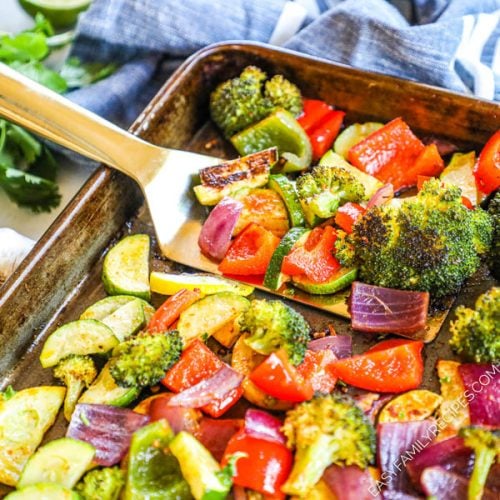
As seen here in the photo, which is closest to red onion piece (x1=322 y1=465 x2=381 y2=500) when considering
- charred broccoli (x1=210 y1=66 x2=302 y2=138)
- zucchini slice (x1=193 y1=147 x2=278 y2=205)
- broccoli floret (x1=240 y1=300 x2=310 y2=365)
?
broccoli floret (x1=240 y1=300 x2=310 y2=365)

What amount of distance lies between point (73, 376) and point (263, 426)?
68 centimetres

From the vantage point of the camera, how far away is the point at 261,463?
2041mm

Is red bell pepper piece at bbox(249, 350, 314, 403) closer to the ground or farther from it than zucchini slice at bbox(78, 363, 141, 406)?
farther from it

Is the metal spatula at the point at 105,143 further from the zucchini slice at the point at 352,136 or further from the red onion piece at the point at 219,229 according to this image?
the zucchini slice at the point at 352,136

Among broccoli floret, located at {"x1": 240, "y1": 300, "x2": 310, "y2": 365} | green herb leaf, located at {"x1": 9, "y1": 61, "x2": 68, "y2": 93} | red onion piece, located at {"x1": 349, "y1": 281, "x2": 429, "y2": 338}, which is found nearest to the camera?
broccoli floret, located at {"x1": 240, "y1": 300, "x2": 310, "y2": 365}

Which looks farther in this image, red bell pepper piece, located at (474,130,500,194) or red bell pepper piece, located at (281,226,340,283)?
red bell pepper piece, located at (474,130,500,194)

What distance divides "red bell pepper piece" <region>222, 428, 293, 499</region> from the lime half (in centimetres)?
265

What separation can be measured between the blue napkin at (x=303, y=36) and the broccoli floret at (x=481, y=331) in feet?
3.76

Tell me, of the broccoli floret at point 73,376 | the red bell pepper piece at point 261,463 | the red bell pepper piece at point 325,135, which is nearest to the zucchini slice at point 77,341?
the broccoli floret at point 73,376

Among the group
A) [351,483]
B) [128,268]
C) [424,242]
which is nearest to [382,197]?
[424,242]

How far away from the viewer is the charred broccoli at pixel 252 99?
304 cm

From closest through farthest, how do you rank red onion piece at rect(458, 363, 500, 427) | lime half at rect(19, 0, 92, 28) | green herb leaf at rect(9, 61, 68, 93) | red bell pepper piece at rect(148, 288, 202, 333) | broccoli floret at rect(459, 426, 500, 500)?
broccoli floret at rect(459, 426, 500, 500)
red onion piece at rect(458, 363, 500, 427)
red bell pepper piece at rect(148, 288, 202, 333)
green herb leaf at rect(9, 61, 68, 93)
lime half at rect(19, 0, 92, 28)

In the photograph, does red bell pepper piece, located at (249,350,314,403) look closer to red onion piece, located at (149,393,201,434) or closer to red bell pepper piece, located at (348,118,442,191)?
red onion piece, located at (149,393,201,434)

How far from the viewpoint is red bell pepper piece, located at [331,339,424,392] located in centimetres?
229
